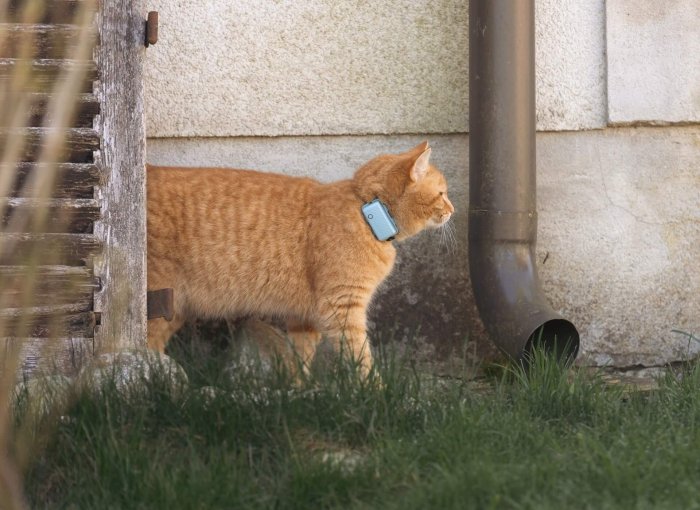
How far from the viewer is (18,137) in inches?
85.7

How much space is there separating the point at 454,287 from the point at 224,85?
1525 mm

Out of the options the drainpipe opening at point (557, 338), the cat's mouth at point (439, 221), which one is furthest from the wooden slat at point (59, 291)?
the drainpipe opening at point (557, 338)

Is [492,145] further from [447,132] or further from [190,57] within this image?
[190,57]

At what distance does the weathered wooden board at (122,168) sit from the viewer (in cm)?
421

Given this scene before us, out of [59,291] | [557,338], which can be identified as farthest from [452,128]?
→ [59,291]

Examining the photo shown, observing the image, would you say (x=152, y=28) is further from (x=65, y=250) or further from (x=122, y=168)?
(x=65, y=250)

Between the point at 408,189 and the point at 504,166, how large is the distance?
45cm

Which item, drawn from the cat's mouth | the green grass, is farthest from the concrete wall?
the green grass

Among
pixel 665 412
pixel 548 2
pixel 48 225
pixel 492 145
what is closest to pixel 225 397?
pixel 48 225

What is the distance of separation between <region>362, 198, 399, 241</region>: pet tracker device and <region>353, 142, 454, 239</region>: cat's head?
0.06 m

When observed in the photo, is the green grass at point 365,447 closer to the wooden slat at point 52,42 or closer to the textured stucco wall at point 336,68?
the wooden slat at point 52,42

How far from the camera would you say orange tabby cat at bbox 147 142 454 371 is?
15.4 feet

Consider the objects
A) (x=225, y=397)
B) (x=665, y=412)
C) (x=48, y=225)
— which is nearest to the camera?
(x=225, y=397)

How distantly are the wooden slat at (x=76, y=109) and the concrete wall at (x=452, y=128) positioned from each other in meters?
0.86
